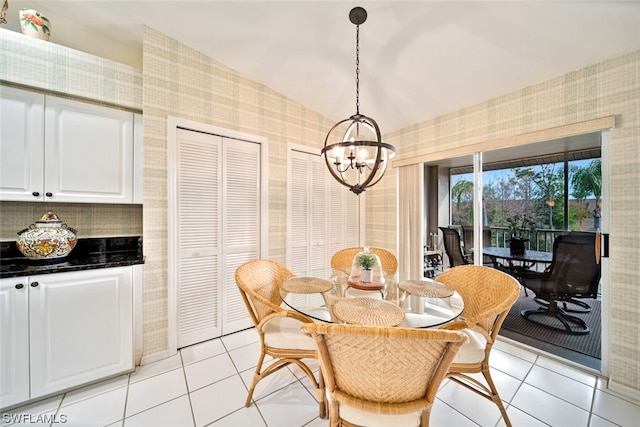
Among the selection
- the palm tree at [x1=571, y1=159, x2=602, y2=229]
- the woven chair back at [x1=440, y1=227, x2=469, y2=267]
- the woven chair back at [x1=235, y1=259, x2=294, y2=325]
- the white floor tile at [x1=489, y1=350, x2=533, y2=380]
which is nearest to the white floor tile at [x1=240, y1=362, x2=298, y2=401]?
the woven chair back at [x1=235, y1=259, x2=294, y2=325]

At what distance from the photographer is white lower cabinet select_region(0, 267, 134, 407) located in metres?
1.57

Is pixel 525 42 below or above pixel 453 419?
above

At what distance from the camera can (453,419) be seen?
1.60 meters

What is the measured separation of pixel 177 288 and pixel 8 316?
3.30ft

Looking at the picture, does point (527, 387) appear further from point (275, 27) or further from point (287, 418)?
point (275, 27)

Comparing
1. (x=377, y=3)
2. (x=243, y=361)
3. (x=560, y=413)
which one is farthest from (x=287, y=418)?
(x=377, y=3)

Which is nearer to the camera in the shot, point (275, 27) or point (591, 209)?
point (275, 27)

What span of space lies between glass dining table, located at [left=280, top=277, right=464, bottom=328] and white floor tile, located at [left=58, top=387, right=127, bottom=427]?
4.37 ft

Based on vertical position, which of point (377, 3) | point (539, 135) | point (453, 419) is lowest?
point (453, 419)

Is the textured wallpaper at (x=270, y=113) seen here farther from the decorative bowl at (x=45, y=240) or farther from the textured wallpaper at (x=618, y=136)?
the decorative bowl at (x=45, y=240)

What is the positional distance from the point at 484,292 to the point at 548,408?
0.86m

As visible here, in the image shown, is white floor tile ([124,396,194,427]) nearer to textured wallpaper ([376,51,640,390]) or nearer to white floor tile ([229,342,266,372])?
white floor tile ([229,342,266,372])

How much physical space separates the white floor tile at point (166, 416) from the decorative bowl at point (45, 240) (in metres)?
1.31

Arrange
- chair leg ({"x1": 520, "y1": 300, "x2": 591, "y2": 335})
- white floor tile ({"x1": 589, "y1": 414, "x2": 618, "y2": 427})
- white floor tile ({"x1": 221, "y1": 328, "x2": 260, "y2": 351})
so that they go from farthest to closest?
chair leg ({"x1": 520, "y1": 300, "x2": 591, "y2": 335}) → white floor tile ({"x1": 221, "y1": 328, "x2": 260, "y2": 351}) → white floor tile ({"x1": 589, "y1": 414, "x2": 618, "y2": 427})
